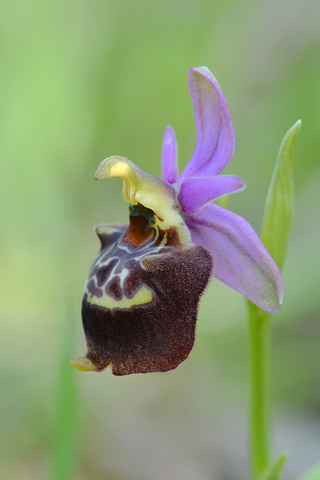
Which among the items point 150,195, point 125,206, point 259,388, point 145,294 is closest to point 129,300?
point 145,294

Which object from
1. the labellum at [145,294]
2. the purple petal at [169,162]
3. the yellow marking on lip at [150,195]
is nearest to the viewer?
the labellum at [145,294]

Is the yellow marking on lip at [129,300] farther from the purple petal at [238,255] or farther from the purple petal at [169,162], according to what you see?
the purple petal at [169,162]

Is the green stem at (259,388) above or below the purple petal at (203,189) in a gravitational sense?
below

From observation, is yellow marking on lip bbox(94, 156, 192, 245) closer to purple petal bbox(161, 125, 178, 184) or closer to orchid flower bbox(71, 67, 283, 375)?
orchid flower bbox(71, 67, 283, 375)

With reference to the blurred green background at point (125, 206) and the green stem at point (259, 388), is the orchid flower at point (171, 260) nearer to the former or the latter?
the green stem at point (259, 388)

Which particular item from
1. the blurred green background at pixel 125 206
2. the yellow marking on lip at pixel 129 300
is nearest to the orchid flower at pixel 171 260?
the yellow marking on lip at pixel 129 300

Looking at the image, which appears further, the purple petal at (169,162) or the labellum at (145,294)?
the purple petal at (169,162)

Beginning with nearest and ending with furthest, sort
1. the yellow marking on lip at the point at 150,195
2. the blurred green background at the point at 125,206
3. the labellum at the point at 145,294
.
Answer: the labellum at the point at 145,294
the yellow marking on lip at the point at 150,195
the blurred green background at the point at 125,206
